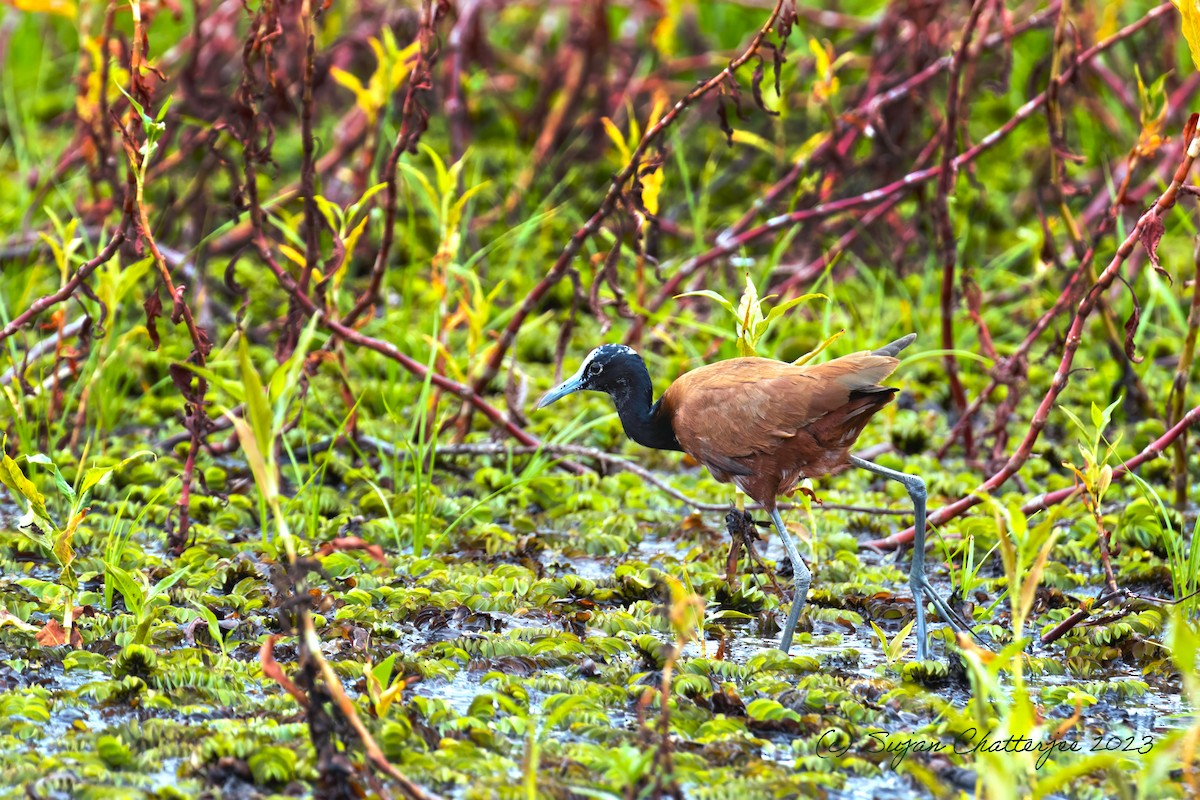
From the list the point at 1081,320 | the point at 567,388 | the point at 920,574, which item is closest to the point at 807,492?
Answer: the point at 920,574

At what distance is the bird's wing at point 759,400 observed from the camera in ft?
11.1

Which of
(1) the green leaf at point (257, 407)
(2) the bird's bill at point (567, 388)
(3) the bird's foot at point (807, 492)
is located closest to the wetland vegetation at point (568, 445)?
(1) the green leaf at point (257, 407)

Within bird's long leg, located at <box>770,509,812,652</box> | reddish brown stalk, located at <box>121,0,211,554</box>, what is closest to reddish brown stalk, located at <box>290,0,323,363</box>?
reddish brown stalk, located at <box>121,0,211,554</box>

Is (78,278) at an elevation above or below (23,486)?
above

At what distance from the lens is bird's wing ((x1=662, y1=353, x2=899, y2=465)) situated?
338cm

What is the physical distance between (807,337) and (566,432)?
5.36 feet

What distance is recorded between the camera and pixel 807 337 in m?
5.82

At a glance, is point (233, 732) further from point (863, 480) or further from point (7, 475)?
point (863, 480)

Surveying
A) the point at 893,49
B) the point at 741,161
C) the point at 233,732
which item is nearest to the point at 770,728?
the point at 233,732

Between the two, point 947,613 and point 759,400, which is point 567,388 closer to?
point 759,400

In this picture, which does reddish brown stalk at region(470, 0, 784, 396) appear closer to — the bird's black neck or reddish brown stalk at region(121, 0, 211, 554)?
the bird's black neck

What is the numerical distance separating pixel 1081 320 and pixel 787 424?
0.94m

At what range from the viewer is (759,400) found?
135 inches

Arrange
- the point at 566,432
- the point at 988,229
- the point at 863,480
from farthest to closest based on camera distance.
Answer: the point at 988,229 → the point at 863,480 → the point at 566,432
